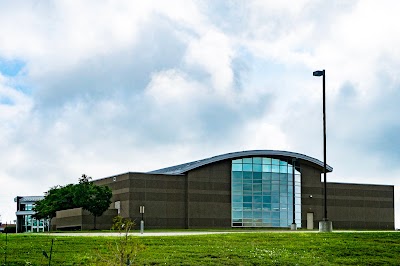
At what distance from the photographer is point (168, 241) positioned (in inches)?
1379

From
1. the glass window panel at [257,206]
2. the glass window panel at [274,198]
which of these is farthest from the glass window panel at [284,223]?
the glass window panel at [257,206]

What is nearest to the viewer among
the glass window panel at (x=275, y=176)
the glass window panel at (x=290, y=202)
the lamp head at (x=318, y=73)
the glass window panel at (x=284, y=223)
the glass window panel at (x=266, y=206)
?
the lamp head at (x=318, y=73)

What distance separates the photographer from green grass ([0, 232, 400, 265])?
29.7 meters

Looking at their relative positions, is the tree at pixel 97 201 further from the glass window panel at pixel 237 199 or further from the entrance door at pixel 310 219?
the entrance door at pixel 310 219

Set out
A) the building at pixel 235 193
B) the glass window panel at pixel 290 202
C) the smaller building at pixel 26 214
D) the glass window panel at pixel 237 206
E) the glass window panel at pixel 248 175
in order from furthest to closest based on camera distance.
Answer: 1. the smaller building at pixel 26 214
2. the glass window panel at pixel 290 202
3. the glass window panel at pixel 237 206
4. the glass window panel at pixel 248 175
5. the building at pixel 235 193

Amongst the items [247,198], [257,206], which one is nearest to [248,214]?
[257,206]

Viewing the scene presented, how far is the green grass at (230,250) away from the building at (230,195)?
35.5 meters

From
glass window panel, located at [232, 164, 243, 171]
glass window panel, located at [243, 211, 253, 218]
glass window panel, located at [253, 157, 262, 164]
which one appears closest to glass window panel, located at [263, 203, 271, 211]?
glass window panel, located at [243, 211, 253, 218]

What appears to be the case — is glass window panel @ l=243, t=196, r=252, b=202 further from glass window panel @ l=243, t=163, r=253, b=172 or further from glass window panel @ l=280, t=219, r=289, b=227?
glass window panel @ l=280, t=219, r=289, b=227

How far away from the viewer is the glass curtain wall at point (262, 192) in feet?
251

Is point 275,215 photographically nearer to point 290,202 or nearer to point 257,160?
point 290,202

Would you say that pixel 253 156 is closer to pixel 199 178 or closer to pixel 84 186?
pixel 199 178

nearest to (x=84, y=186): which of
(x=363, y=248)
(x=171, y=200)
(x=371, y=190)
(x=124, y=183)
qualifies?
(x=124, y=183)

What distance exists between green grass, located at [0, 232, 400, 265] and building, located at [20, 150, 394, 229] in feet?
117
